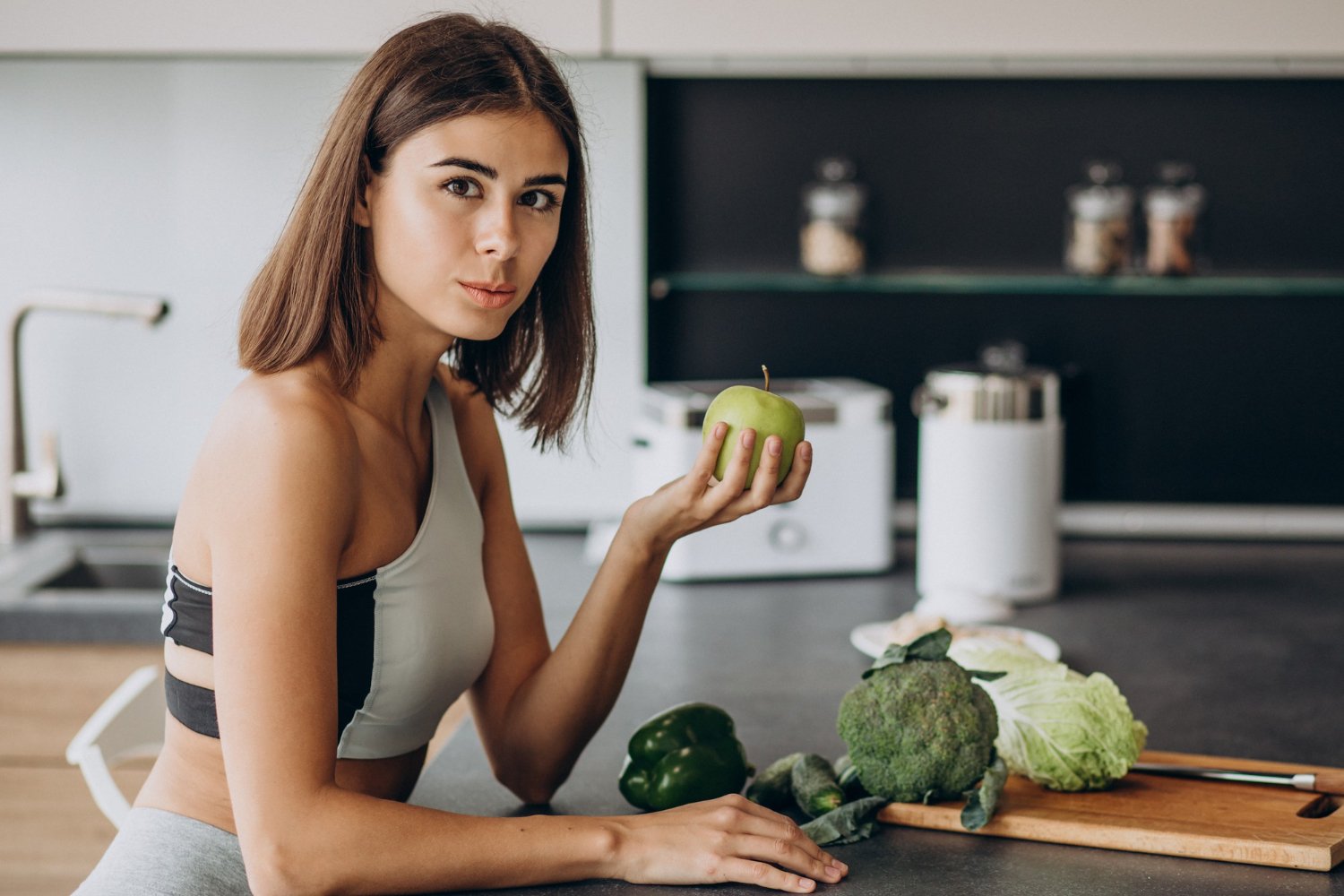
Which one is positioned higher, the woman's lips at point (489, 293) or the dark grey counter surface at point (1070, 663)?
the woman's lips at point (489, 293)

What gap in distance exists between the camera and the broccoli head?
1133mm

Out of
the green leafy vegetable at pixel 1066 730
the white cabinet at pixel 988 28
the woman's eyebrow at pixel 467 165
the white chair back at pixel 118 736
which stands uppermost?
the white cabinet at pixel 988 28

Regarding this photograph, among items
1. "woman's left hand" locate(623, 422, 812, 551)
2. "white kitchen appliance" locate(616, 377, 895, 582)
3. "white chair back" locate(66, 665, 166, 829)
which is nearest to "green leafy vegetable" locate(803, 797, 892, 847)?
"woman's left hand" locate(623, 422, 812, 551)

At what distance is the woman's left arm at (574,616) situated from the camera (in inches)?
45.9

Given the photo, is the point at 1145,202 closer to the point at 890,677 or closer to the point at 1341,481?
the point at 1341,481

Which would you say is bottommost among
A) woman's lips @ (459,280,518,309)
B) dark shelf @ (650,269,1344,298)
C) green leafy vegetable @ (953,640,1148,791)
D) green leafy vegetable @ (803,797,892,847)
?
green leafy vegetable @ (803,797,892,847)

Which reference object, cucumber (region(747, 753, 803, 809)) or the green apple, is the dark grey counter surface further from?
the green apple

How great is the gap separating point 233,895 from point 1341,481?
2125 mm

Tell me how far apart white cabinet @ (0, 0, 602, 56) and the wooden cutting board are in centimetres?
143

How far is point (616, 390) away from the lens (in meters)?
2.48

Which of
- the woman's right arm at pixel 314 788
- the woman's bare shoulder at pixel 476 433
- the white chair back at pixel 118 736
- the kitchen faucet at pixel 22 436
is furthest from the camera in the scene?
the kitchen faucet at pixel 22 436

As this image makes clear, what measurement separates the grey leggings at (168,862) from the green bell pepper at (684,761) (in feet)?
1.08

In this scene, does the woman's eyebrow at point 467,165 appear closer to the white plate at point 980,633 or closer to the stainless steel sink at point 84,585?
the white plate at point 980,633

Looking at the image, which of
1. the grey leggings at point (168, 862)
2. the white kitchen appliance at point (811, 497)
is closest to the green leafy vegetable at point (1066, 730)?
the grey leggings at point (168, 862)
